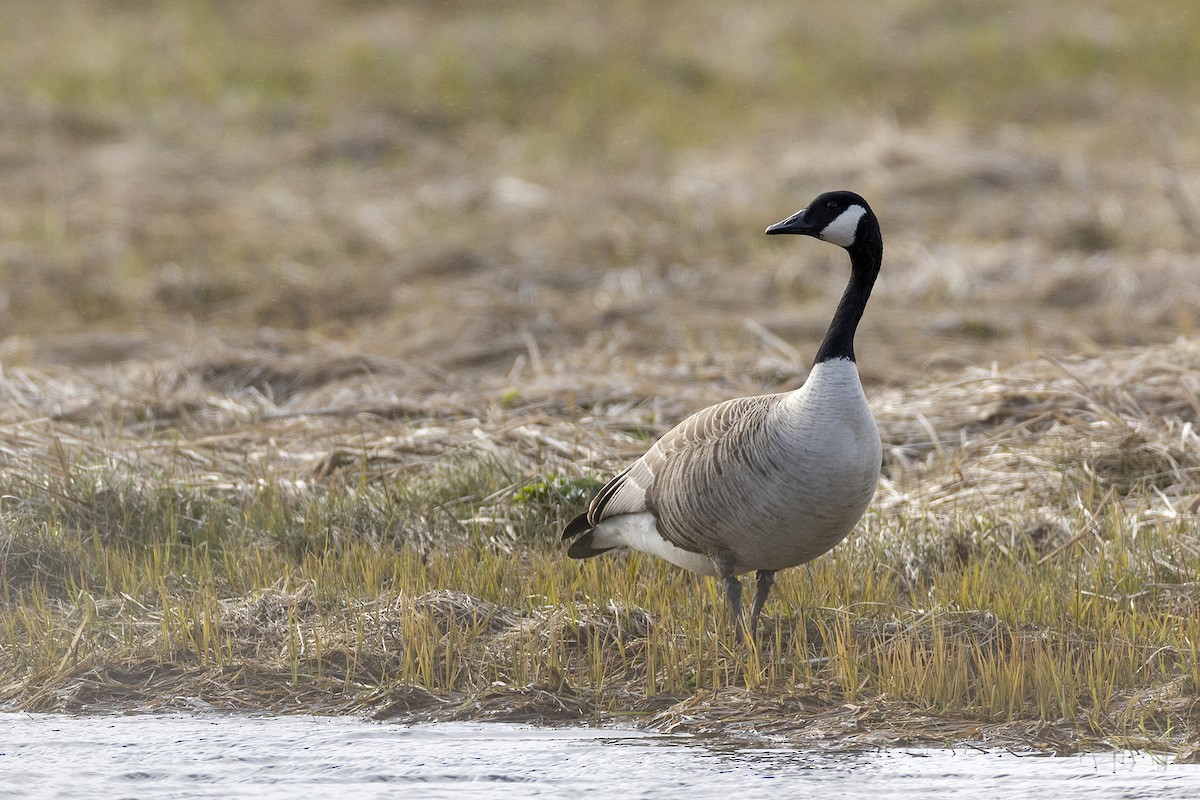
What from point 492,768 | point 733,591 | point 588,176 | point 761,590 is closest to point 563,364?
point 761,590

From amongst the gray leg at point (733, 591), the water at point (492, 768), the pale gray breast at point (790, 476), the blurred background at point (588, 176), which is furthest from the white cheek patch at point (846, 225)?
the blurred background at point (588, 176)

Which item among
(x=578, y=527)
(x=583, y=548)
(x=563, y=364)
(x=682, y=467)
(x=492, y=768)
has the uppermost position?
(x=563, y=364)

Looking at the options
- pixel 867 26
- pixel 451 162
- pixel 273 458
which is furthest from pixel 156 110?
pixel 273 458

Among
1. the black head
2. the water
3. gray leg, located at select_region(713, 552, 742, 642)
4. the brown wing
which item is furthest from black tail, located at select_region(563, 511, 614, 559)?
the black head

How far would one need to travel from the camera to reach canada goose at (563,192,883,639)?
512cm

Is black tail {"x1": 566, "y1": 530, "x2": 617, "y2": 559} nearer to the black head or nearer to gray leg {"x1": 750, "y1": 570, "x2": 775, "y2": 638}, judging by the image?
gray leg {"x1": 750, "y1": 570, "x2": 775, "y2": 638}

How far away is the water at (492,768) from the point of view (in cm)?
446

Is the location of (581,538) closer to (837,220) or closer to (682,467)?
(682,467)

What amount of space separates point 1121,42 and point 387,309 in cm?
1604

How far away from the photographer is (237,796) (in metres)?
4.46

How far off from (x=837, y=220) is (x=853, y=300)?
30 cm

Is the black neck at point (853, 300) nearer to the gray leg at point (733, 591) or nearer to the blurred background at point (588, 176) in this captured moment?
the gray leg at point (733, 591)

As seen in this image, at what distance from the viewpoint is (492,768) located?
4660mm

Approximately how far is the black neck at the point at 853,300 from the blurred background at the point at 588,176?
363cm
